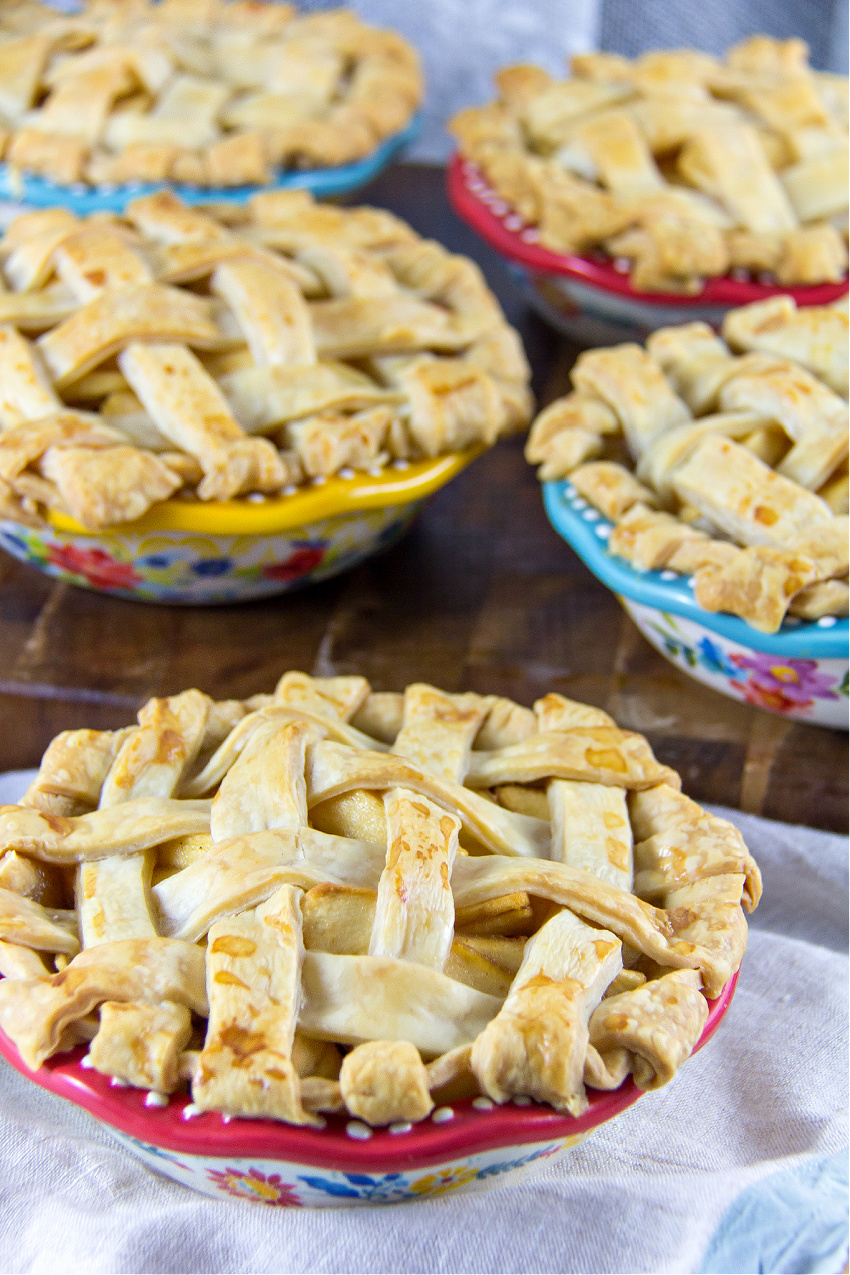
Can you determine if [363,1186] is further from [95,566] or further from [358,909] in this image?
[95,566]

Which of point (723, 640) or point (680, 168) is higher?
point (680, 168)

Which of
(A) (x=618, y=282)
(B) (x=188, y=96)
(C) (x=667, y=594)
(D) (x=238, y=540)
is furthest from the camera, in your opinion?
(B) (x=188, y=96)

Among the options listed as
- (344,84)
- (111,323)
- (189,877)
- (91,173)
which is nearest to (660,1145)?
(189,877)

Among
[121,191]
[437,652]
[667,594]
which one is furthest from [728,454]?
[121,191]

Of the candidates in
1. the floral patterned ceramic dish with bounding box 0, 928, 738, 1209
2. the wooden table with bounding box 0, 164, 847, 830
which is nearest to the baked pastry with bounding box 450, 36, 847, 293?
the wooden table with bounding box 0, 164, 847, 830

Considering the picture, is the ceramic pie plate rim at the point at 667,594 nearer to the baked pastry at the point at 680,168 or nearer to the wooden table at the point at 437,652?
the wooden table at the point at 437,652

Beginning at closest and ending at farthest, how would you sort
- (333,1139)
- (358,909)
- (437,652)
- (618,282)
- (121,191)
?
(333,1139) → (358,909) → (437,652) → (618,282) → (121,191)

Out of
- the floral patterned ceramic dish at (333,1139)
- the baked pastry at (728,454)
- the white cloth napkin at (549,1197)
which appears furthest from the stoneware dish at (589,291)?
the floral patterned ceramic dish at (333,1139)

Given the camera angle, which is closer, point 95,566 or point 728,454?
point 728,454
